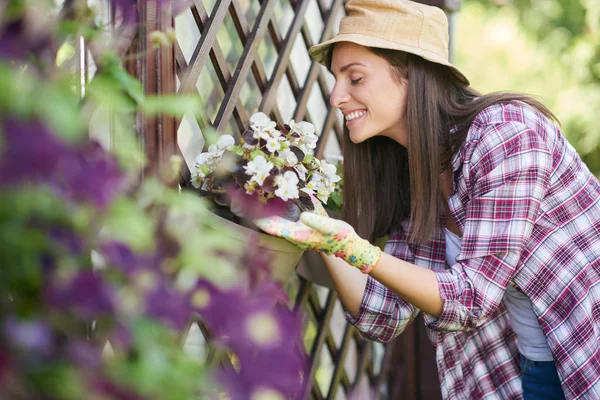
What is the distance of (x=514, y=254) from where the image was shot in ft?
6.03

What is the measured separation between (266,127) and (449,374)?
94 centimetres

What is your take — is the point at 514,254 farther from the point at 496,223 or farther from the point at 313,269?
the point at 313,269

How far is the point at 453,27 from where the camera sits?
10.5 feet

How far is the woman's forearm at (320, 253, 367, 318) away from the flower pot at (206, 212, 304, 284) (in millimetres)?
165

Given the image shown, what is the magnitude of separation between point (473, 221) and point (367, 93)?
16.7 inches

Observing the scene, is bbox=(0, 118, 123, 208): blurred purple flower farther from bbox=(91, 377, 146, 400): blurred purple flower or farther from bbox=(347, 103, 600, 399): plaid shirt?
bbox=(347, 103, 600, 399): plaid shirt

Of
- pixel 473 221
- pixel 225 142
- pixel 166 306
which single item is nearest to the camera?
pixel 166 306

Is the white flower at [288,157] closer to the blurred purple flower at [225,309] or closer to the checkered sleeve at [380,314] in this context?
the checkered sleeve at [380,314]

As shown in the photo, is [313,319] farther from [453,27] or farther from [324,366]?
[453,27]

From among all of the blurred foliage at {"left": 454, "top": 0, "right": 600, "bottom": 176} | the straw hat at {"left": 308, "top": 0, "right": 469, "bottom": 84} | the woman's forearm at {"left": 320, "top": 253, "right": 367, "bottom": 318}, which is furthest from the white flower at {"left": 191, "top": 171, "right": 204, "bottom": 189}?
the blurred foliage at {"left": 454, "top": 0, "right": 600, "bottom": 176}

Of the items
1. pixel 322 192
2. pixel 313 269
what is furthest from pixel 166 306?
pixel 313 269

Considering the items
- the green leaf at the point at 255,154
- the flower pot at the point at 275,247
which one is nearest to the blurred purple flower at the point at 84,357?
the flower pot at the point at 275,247

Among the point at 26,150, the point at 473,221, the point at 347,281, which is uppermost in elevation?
the point at 26,150

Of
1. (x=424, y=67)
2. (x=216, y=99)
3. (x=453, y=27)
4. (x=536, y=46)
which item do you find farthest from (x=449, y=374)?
(x=536, y=46)
